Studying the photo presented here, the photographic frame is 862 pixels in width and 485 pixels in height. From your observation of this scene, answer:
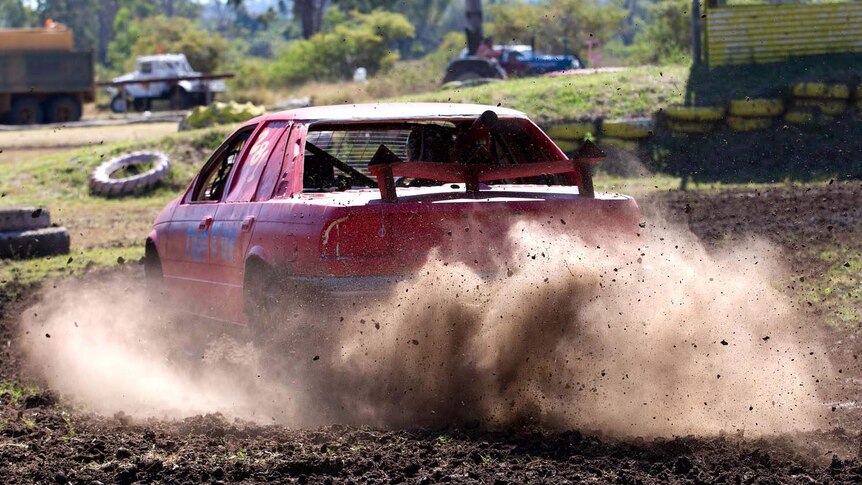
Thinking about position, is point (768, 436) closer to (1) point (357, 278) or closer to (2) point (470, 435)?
Answer: (2) point (470, 435)

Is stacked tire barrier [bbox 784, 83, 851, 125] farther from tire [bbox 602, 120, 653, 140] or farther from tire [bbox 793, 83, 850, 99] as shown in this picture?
tire [bbox 602, 120, 653, 140]

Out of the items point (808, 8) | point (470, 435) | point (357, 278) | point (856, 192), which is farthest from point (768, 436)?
point (808, 8)

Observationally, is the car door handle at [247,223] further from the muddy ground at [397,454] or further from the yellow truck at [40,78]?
the yellow truck at [40,78]

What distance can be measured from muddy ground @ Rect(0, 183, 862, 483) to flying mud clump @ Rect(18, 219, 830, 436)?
0.81 feet

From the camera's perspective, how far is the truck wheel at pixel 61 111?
40.8 metres

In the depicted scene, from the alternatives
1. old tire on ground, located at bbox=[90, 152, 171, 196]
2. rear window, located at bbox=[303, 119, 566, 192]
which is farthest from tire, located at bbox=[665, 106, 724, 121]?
rear window, located at bbox=[303, 119, 566, 192]

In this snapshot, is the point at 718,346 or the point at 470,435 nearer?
the point at 470,435

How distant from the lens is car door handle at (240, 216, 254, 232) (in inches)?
276

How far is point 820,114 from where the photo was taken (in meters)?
17.3

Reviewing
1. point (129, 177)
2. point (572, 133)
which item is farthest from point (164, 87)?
point (572, 133)

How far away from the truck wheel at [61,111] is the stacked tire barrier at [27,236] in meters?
28.7

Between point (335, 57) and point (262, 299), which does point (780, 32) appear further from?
point (335, 57)

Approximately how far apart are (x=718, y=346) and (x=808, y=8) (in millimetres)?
16041

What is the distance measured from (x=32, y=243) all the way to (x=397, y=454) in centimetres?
856
